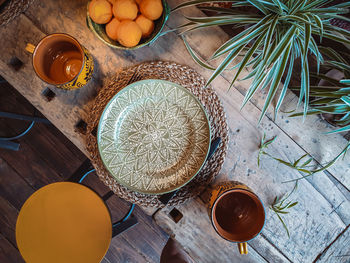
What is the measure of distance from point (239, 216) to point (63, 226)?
0.61 meters

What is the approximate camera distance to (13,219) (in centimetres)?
128

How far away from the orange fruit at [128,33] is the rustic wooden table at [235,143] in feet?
0.37

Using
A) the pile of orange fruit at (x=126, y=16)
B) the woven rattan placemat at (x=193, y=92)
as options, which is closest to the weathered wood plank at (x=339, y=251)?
the woven rattan placemat at (x=193, y=92)

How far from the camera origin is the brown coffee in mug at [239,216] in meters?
0.71

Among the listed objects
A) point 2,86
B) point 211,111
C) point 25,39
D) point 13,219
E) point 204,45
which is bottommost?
point 13,219

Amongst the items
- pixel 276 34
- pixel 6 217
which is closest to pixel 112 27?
pixel 276 34

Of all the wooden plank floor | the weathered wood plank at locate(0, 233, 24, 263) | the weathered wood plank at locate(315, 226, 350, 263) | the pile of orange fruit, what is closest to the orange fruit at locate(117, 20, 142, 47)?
the pile of orange fruit

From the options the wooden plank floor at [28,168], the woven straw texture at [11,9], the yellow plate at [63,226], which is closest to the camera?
the woven straw texture at [11,9]

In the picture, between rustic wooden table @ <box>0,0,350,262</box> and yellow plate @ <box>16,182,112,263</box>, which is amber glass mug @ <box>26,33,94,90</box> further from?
yellow plate @ <box>16,182,112,263</box>

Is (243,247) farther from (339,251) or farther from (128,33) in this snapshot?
(128,33)

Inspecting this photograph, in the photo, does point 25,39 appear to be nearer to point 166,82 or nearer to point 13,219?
point 166,82

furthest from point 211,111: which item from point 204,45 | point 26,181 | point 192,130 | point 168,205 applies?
point 26,181

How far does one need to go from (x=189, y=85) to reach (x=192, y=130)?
0.14 metres

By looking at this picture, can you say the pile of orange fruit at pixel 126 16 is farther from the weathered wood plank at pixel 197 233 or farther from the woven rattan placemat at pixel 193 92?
the weathered wood plank at pixel 197 233
